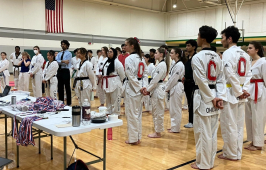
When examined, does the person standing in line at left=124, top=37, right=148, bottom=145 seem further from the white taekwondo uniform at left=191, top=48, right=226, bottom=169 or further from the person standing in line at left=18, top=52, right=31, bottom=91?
the person standing in line at left=18, top=52, right=31, bottom=91

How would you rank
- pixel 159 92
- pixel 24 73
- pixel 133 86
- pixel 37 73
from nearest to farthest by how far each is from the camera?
pixel 133 86 < pixel 159 92 < pixel 37 73 < pixel 24 73

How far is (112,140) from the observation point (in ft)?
14.6

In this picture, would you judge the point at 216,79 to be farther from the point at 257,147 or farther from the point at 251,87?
the point at 257,147

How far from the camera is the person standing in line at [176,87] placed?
4875 mm

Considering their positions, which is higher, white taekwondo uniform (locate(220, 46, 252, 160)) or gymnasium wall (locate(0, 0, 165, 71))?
gymnasium wall (locate(0, 0, 165, 71))

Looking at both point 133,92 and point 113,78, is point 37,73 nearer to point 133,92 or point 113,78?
point 113,78

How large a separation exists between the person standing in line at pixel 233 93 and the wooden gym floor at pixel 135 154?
9.6 inches

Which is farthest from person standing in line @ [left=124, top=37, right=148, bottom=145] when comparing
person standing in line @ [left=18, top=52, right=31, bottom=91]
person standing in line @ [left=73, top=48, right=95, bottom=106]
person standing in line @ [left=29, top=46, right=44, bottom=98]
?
person standing in line @ [left=18, top=52, right=31, bottom=91]

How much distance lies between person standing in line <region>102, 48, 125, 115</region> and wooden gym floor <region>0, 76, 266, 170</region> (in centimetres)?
131

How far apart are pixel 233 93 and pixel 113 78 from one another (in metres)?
3.04

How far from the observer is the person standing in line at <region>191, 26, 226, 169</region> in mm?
3045

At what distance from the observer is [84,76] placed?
576 centimetres

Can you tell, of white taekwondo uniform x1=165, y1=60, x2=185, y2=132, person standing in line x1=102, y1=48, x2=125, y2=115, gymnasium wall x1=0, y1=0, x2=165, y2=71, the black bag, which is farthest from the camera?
gymnasium wall x1=0, y1=0, x2=165, y2=71

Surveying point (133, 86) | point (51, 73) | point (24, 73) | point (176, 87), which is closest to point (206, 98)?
point (133, 86)
